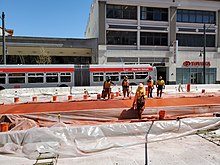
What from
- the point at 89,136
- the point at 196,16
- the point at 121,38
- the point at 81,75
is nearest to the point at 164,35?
the point at 196,16

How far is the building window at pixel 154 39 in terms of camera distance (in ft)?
104

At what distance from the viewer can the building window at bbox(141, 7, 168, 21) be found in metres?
31.4

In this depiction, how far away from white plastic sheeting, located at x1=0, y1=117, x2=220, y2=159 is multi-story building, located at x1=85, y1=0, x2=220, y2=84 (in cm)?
2322

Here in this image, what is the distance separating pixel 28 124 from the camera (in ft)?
22.5

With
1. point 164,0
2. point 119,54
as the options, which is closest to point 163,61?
point 119,54

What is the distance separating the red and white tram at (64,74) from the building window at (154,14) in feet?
41.5

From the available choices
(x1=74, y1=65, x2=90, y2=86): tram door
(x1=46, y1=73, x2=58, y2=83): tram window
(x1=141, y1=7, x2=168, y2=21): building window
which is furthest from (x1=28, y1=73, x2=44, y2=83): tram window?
(x1=141, y1=7, x2=168, y2=21): building window

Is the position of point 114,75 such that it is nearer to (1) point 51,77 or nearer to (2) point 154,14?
(1) point 51,77

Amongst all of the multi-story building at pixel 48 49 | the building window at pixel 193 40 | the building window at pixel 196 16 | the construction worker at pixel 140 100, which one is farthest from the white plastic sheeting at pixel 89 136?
the building window at pixel 196 16

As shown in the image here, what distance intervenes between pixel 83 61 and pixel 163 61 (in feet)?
46.9

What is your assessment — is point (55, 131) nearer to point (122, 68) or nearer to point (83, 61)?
point (122, 68)

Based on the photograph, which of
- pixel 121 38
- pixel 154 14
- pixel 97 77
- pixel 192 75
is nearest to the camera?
pixel 97 77

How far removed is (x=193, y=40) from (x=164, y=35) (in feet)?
18.4

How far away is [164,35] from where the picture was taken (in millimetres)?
32281
